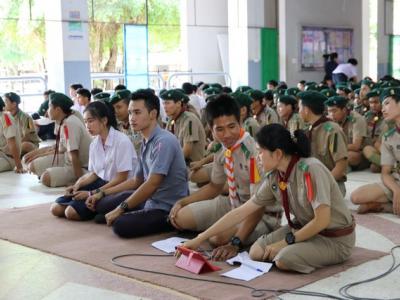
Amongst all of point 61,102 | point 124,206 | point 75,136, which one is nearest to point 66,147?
point 75,136

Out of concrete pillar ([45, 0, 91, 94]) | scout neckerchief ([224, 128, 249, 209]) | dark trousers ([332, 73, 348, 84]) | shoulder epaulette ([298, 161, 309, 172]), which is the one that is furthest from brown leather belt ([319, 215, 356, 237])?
dark trousers ([332, 73, 348, 84])

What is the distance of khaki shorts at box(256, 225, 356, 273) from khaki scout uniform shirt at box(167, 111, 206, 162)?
2.68 metres

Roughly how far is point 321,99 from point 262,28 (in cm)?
1023

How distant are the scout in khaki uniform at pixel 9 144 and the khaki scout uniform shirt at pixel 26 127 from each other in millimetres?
490

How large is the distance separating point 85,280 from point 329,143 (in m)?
2.42

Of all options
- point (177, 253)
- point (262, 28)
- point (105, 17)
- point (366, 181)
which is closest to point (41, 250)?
point (177, 253)

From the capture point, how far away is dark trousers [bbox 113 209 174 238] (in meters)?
4.24

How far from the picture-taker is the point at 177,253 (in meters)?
3.70

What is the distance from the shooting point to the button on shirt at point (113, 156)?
15.9ft

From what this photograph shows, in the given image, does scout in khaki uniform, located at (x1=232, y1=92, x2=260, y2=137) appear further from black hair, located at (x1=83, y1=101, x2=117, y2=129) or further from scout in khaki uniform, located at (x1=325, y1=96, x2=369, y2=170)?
black hair, located at (x1=83, y1=101, x2=117, y2=129)

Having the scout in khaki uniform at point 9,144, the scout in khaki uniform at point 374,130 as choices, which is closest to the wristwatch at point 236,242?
the scout in khaki uniform at point 374,130

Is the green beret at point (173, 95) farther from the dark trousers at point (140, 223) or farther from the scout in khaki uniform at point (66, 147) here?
the dark trousers at point (140, 223)

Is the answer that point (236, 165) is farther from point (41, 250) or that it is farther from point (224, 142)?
point (41, 250)

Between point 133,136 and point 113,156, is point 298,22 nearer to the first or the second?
point 133,136
